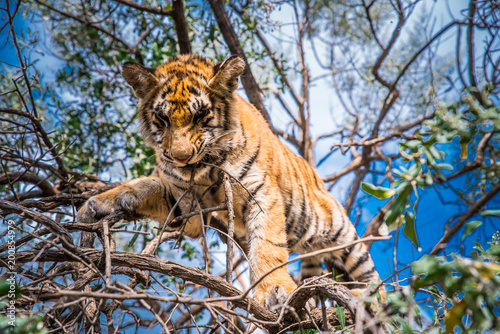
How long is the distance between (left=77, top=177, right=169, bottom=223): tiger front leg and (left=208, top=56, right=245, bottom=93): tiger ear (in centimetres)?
75

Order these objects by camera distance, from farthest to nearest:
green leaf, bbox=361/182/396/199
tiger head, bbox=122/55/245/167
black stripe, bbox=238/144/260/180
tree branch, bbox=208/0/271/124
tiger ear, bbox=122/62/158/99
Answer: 1. tree branch, bbox=208/0/271/124
2. black stripe, bbox=238/144/260/180
3. tiger ear, bbox=122/62/158/99
4. tiger head, bbox=122/55/245/167
5. green leaf, bbox=361/182/396/199

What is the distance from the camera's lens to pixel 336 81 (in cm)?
489

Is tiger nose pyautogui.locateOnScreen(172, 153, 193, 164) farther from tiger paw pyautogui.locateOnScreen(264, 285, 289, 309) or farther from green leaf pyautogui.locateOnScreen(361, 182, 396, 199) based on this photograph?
green leaf pyautogui.locateOnScreen(361, 182, 396, 199)

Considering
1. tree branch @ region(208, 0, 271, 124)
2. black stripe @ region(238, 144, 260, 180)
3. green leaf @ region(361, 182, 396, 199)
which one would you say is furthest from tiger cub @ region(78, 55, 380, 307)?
green leaf @ region(361, 182, 396, 199)

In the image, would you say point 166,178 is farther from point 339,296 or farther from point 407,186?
point 407,186

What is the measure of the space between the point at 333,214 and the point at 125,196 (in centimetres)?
166

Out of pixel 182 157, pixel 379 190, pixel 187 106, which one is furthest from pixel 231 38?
pixel 379 190

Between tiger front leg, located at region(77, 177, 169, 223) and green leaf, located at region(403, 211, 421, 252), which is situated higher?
tiger front leg, located at region(77, 177, 169, 223)

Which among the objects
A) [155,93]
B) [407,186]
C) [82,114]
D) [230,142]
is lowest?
[407,186]

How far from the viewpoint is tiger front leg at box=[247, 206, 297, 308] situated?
2.05m

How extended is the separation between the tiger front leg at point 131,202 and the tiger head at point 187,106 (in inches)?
8.0

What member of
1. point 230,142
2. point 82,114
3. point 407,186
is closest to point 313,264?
point 230,142

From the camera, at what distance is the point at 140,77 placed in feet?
7.29

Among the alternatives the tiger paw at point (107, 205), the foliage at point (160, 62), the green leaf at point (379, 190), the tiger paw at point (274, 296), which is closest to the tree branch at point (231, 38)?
the foliage at point (160, 62)
